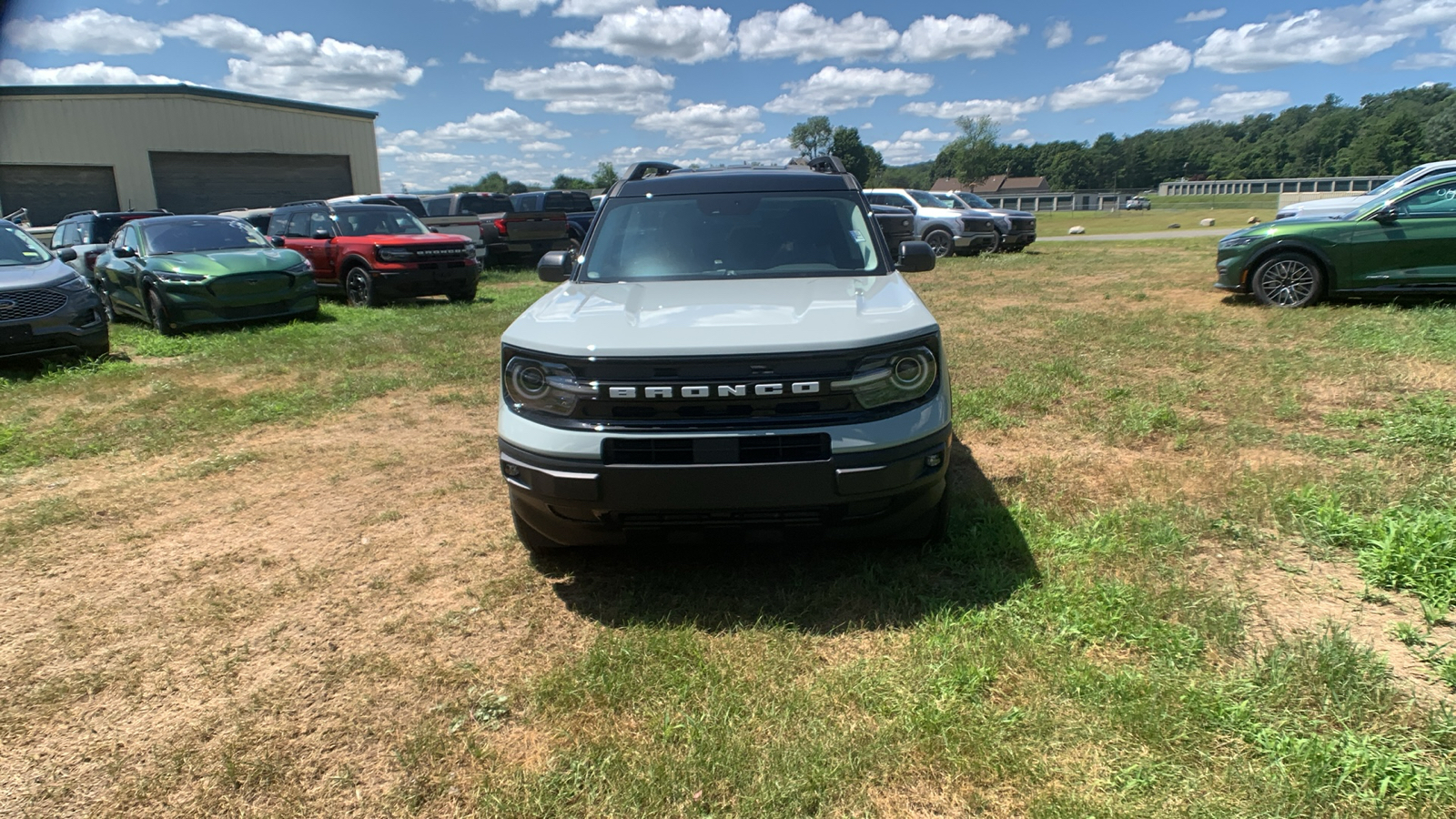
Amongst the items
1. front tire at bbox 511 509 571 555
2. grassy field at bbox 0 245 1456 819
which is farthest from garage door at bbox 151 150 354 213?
front tire at bbox 511 509 571 555

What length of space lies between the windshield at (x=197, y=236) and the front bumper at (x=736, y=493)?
9876 millimetres

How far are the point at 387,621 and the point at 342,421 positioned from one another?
3.57m

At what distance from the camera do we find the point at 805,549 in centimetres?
370

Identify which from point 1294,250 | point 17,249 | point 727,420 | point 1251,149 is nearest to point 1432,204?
point 1294,250

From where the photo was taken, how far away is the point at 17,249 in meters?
8.36

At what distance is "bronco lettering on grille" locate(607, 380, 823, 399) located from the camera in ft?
9.27

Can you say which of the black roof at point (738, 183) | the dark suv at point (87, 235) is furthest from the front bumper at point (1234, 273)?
the dark suv at point (87, 235)

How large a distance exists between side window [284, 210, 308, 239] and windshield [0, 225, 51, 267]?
4641 mm

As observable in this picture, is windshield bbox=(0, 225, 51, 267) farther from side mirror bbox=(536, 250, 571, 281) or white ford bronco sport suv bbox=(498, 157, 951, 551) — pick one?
white ford bronco sport suv bbox=(498, 157, 951, 551)

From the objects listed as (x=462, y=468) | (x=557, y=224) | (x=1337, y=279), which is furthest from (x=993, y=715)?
(x=557, y=224)

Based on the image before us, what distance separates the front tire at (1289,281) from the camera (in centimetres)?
929

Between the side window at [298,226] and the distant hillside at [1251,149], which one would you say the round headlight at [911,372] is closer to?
the side window at [298,226]

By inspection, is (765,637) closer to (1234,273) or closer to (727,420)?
(727,420)

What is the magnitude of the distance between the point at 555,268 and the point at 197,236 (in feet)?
28.6
